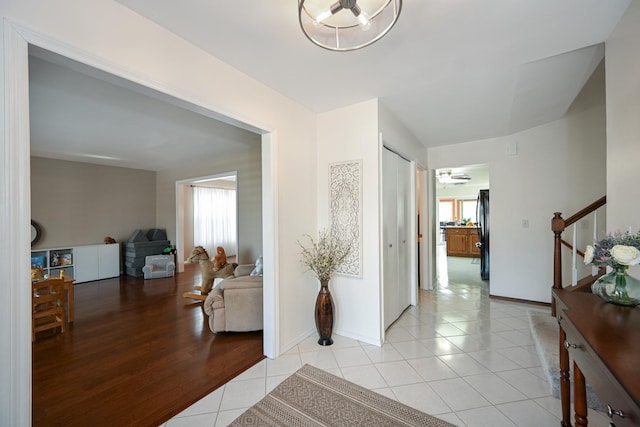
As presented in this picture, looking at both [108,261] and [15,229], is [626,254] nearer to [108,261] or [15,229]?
[15,229]

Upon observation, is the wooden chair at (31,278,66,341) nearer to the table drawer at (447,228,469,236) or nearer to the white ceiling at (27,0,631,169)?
the white ceiling at (27,0,631,169)

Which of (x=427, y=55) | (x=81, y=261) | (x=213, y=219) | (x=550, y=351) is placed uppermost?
(x=427, y=55)

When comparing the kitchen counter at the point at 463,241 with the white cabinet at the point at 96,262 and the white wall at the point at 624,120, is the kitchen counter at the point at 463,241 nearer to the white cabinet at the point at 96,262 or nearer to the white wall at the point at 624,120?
the white wall at the point at 624,120

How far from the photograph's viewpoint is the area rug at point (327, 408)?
163 cm

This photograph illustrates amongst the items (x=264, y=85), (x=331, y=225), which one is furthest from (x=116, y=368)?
(x=264, y=85)

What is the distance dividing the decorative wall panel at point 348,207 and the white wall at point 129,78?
44 centimetres

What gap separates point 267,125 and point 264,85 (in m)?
0.36

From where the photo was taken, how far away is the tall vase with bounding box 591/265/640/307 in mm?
1194

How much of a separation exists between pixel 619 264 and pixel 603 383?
0.66 m

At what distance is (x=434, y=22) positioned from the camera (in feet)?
5.04

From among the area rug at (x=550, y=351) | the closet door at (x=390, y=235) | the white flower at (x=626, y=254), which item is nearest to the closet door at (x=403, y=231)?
the closet door at (x=390, y=235)

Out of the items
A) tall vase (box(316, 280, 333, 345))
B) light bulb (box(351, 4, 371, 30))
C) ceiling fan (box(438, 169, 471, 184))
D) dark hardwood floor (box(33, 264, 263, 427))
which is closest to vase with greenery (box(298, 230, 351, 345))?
tall vase (box(316, 280, 333, 345))

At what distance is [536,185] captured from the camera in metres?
3.69

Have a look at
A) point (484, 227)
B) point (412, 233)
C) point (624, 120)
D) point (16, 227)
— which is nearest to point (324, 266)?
point (412, 233)
